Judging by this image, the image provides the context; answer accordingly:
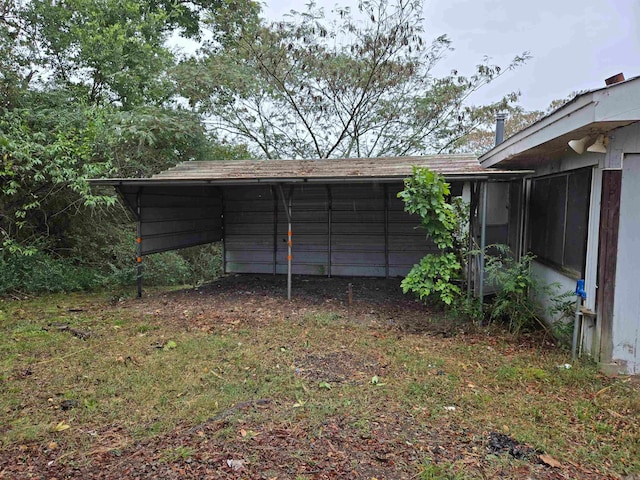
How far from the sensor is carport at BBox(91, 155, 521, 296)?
24.1 feet

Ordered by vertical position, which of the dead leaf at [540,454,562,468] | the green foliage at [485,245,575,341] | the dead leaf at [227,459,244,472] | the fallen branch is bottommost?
the fallen branch

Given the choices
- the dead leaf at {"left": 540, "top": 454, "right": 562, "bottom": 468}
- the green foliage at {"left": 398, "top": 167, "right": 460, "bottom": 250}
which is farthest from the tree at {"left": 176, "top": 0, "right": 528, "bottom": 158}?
the dead leaf at {"left": 540, "top": 454, "right": 562, "bottom": 468}

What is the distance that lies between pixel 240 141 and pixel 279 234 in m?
5.11

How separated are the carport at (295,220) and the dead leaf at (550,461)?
5.09 metres

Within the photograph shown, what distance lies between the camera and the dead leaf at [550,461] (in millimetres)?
2307

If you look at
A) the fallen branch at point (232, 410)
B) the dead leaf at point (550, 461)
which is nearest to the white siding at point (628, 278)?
the dead leaf at point (550, 461)

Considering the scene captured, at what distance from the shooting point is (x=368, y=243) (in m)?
8.87

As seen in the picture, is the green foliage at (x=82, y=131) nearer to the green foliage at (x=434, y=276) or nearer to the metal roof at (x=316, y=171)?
the metal roof at (x=316, y=171)

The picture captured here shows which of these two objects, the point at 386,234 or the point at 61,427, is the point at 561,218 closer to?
the point at 386,234

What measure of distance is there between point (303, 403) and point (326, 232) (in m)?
6.17

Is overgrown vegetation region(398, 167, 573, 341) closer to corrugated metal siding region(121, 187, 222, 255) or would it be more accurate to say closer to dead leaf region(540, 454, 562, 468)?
dead leaf region(540, 454, 562, 468)

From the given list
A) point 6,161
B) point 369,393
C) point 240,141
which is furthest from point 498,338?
point 240,141

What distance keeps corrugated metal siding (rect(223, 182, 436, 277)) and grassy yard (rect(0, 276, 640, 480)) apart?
3528 millimetres

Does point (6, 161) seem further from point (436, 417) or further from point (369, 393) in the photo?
point (436, 417)
